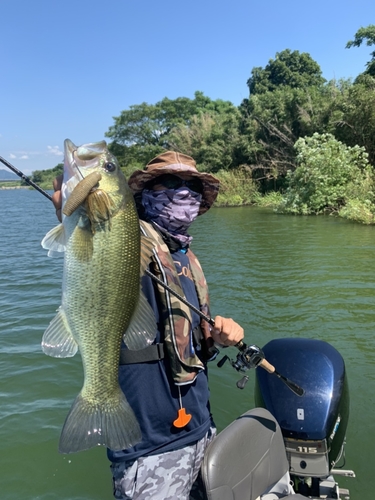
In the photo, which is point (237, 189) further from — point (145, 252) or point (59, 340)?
point (59, 340)

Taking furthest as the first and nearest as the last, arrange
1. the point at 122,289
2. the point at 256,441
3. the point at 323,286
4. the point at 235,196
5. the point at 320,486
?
the point at 235,196, the point at 323,286, the point at 320,486, the point at 256,441, the point at 122,289

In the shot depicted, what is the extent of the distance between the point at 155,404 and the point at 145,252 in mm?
757

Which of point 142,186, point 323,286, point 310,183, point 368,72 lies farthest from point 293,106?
point 142,186

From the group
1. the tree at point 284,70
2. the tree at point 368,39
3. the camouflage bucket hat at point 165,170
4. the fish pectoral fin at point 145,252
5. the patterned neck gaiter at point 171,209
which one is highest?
the tree at point 284,70

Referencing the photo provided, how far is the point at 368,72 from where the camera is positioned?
31016 millimetres

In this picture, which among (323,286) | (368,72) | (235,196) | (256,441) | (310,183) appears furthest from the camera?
(235,196)

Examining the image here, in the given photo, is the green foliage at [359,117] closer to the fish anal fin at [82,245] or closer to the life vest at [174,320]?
the life vest at [174,320]

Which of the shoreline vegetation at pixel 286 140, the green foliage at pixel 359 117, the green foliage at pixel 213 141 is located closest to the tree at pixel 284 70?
the shoreline vegetation at pixel 286 140

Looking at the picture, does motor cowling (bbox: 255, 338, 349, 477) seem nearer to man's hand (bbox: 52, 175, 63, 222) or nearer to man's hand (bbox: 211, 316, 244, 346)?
man's hand (bbox: 211, 316, 244, 346)

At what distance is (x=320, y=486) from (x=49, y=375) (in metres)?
4.39

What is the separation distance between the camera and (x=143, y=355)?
220 cm

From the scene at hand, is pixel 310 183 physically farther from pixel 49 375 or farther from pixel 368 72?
pixel 49 375

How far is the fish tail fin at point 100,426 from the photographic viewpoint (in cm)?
201

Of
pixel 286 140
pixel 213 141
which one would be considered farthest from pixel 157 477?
pixel 213 141
